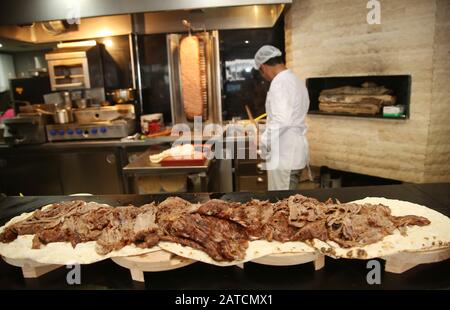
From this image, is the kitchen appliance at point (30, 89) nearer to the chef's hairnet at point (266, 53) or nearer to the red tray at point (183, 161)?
the red tray at point (183, 161)

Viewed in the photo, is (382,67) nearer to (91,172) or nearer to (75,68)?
(91,172)

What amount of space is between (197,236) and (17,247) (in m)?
0.77

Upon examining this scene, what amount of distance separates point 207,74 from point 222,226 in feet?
11.0

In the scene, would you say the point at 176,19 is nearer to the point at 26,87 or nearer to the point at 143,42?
the point at 143,42

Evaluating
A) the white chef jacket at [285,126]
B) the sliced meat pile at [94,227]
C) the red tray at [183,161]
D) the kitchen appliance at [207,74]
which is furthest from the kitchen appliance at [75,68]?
the sliced meat pile at [94,227]

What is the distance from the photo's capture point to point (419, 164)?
3148mm

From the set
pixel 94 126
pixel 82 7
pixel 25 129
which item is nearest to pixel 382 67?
pixel 82 7

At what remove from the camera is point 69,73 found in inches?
174

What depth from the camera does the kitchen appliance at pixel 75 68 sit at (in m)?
4.29

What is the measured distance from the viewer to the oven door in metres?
4.31

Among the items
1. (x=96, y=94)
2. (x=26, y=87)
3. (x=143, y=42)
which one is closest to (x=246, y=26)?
(x=143, y=42)

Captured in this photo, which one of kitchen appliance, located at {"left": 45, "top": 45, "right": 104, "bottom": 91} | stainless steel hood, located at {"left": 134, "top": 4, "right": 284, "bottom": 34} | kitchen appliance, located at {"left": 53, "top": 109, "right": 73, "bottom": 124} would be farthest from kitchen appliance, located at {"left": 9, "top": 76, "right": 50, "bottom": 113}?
stainless steel hood, located at {"left": 134, "top": 4, "right": 284, "bottom": 34}

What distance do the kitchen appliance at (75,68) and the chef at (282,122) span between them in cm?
227
